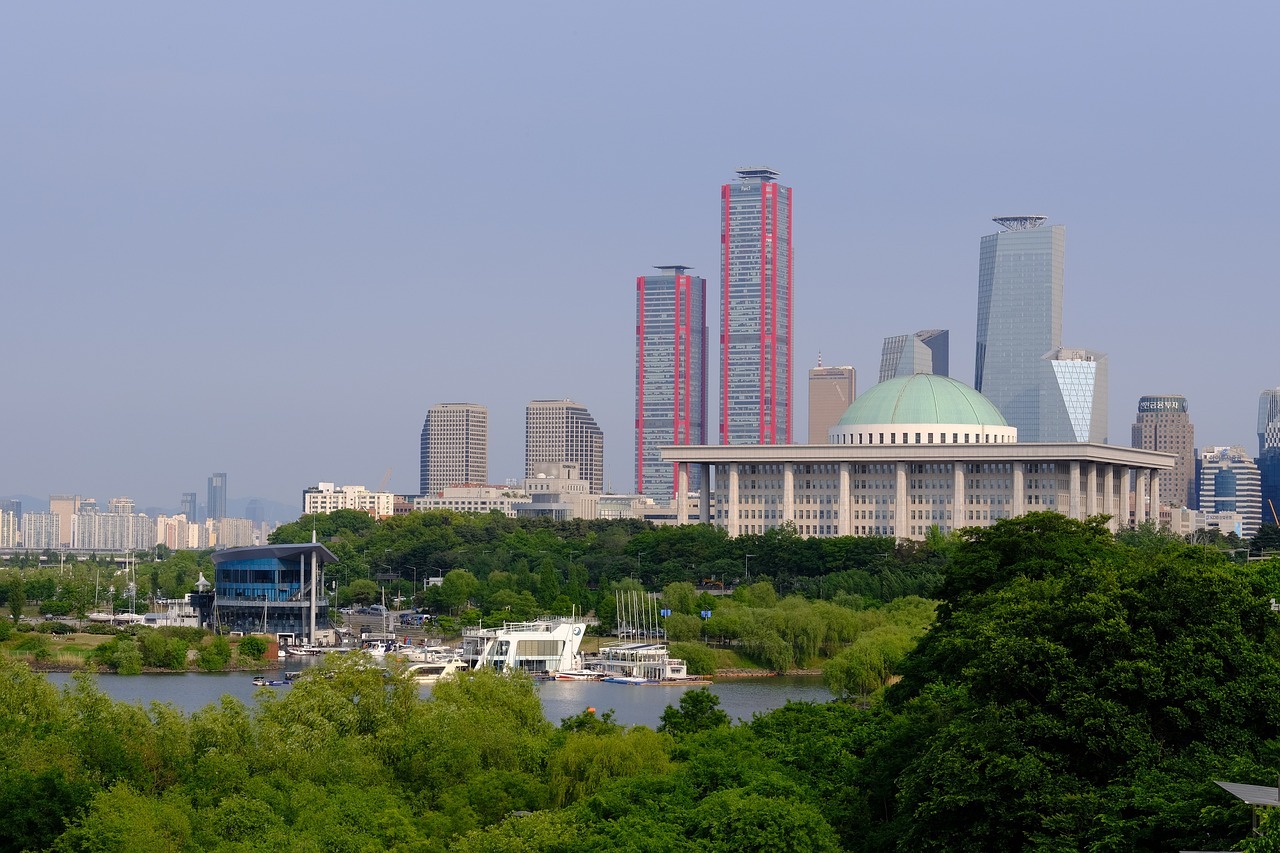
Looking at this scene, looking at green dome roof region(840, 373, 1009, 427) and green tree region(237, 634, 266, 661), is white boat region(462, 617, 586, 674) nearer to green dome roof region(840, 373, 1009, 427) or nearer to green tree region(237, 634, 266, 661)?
green tree region(237, 634, 266, 661)

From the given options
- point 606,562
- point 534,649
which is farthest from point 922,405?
point 534,649

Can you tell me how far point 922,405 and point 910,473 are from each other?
6.89m

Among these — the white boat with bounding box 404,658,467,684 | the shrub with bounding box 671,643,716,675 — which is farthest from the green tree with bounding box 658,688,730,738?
the shrub with bounding box 671,643,716,675

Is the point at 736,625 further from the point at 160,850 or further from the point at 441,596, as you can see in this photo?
the point at 160,850

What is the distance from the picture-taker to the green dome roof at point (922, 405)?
157 metres

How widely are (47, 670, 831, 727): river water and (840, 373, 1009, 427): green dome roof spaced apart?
66.1m

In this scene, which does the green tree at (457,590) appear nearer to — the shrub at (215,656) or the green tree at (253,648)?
the green tree at (253,648)

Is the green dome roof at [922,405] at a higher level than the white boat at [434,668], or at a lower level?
higher

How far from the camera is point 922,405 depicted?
518 feet

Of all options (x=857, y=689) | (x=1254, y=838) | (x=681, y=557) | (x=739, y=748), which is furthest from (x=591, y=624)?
(x=1254, y=838)

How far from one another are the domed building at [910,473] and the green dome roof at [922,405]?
118 millimetres

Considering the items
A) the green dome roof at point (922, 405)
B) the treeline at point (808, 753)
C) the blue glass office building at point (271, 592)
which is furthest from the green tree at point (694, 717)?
the green dome roof at point (922, 405)

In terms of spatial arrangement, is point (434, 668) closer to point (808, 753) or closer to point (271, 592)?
point (271, 592)

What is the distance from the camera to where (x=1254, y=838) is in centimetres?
2223
